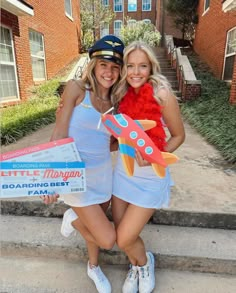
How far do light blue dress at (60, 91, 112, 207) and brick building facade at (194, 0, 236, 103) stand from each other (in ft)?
18.4

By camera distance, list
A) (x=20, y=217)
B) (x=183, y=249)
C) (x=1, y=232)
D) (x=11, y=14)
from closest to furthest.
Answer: (x=183, y=249) → (x=1, y=232) → (x=20, y=217) → (x=11, y=14)

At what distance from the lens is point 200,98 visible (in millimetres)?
7750

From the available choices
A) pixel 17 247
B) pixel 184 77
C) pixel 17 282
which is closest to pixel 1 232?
pixel 17 247

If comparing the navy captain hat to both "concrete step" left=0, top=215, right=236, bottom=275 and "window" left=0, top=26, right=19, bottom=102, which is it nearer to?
"concrete step" left=0, top=215, right=236, bottom=275

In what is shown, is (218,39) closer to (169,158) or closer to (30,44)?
(30,44)

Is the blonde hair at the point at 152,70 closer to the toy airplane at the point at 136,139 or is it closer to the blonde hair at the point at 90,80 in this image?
the blonde hair at the point at 90,80

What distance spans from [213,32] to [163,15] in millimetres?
12593

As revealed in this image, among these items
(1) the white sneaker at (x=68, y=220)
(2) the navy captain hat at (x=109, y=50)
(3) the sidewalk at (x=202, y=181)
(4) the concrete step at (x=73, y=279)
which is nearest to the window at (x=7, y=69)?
(3) the sidewalk at (x=202, y=181)

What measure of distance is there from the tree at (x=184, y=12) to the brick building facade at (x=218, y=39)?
1.11 metres

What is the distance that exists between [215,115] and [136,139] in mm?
4979

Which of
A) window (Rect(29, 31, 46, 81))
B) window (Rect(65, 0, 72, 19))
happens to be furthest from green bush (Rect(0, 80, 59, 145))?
window (Rect(65, 0, 72, 19))

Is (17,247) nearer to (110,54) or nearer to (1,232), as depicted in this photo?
(1,232)

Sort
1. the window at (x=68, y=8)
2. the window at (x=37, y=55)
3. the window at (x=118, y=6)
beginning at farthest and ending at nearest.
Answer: the window at (x=118, y=6), the window at (x=68, y=8), the window at (x=37, y=55)

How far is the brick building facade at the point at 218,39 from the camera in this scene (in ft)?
26.6
